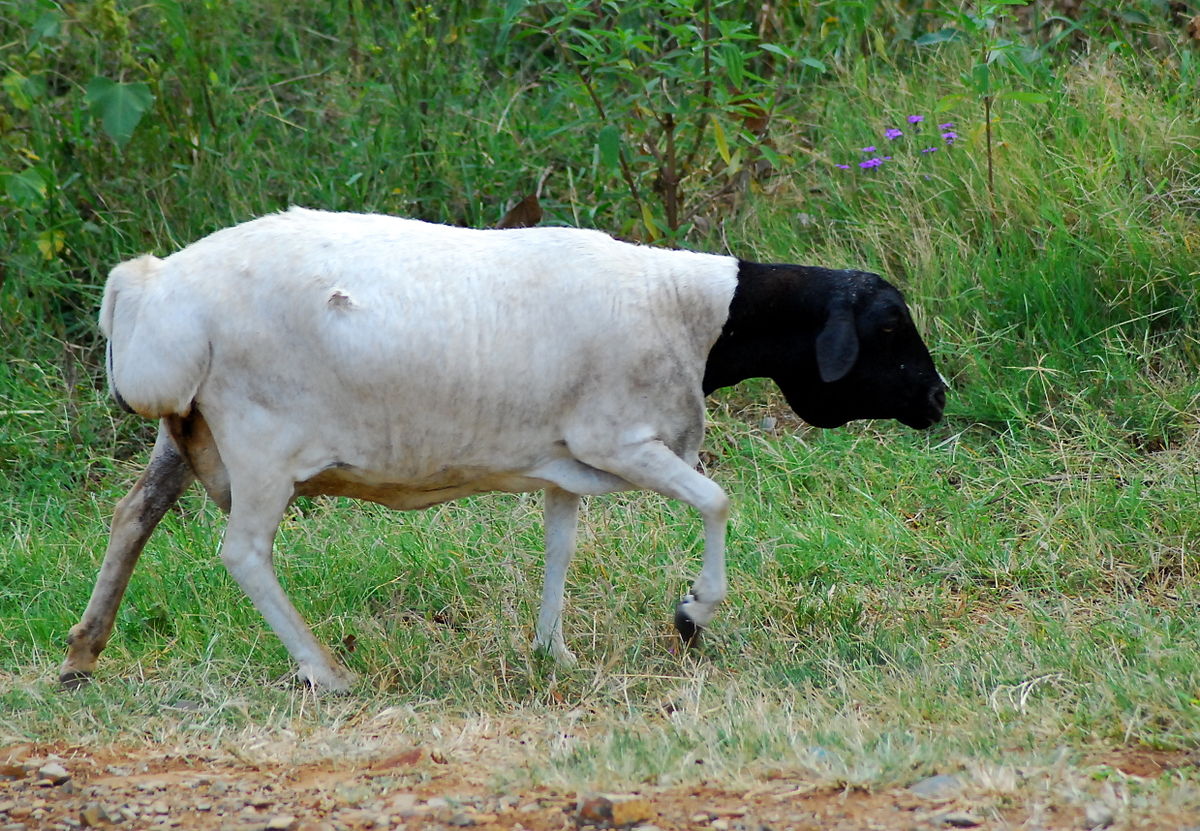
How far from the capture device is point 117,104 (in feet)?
20.8

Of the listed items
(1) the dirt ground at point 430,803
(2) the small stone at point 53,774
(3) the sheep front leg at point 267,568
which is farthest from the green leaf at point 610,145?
(2) the small stone at point 53,774

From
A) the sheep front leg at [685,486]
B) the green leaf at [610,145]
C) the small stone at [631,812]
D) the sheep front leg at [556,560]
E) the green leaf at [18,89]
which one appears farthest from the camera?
the green leaf at [18,89]

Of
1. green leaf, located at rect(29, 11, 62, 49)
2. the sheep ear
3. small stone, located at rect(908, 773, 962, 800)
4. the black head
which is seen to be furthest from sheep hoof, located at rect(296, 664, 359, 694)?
green leaf, located at rect(29, 11, 62, 49)

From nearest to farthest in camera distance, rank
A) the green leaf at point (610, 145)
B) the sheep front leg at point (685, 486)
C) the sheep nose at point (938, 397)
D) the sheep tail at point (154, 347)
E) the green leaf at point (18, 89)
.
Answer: the sheep tail at point (154, 347), the sheep front leg at point (685, 486), the sheep nose at point (938, 397), the green leaf at point (610, 145), the green leaf at point (18, 89)

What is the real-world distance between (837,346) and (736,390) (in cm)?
208

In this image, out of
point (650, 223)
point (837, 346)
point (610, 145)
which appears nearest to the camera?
point (837, 346)

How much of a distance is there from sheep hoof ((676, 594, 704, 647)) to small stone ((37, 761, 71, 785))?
1706 mm

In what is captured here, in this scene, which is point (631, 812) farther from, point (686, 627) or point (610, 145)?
point (610, 145)

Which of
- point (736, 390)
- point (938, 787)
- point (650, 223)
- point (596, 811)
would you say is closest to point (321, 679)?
point (596, 811)

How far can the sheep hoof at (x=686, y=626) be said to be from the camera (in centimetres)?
452

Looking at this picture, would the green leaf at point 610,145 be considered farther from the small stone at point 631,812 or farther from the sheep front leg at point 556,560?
the small stone at point 631,812

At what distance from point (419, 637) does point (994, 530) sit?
1.97m

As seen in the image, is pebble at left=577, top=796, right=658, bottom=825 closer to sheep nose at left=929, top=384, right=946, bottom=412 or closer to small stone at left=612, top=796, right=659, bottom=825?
small stone at left=612, top=796, right=659, bottom=825

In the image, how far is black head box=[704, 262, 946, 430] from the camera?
458 centimetres
